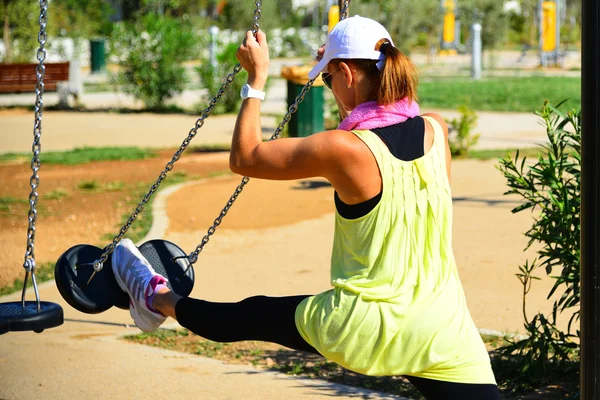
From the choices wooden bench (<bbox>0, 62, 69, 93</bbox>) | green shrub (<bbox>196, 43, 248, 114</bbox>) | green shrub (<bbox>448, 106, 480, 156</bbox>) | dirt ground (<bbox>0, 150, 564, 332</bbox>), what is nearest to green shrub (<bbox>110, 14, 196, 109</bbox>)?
green shrub (<bbox>196, 43, 248, 114</bbox>)

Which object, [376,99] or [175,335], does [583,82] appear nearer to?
[376,99]

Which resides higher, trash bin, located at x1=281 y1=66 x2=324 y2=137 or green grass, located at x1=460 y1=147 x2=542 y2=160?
trash bin, located at x1=281 y1=66 x2=324 y2=137

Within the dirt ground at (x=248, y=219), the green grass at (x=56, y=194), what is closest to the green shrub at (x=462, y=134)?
the dirt ground at (x=248, y=219)

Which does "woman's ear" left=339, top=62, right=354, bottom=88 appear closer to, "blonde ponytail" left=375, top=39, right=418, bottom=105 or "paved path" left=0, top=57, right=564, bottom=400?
"blonde ponytail" left=375, top=39, right=418, bottom=105

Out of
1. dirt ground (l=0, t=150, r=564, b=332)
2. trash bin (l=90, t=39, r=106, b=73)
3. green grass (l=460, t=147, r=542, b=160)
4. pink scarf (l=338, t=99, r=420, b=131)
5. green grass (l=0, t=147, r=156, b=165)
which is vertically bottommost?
dirt ground (l=0, t=150, r=564, b=332)

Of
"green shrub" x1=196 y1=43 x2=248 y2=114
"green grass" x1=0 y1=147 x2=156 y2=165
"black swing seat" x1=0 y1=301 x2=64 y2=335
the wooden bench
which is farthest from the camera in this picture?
the wooden bench

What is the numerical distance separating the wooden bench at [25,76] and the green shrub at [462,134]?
10669 millimetres

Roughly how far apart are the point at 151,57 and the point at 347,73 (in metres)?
16.6

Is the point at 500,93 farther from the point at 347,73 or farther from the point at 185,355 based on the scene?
the point at 347,73

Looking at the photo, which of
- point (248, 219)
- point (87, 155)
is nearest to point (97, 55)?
point (87, 155)

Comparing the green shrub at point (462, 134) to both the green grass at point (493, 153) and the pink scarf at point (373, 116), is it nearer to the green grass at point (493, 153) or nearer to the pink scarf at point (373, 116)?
the green grass at point (493, 153)

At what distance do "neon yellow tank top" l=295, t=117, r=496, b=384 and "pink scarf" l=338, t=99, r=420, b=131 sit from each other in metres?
0.05

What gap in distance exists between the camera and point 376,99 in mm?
2635

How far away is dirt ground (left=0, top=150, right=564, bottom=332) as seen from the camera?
20.3 ft
